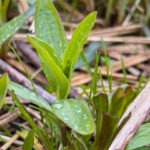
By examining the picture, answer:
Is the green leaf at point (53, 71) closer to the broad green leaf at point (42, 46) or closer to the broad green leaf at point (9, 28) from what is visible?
the broad green leaf at point (42, 46)

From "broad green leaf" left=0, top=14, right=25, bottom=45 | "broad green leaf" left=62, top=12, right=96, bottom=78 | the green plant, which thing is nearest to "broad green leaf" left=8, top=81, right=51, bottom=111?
the green plant

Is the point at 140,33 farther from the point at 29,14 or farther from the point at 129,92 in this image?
the point at 129,92

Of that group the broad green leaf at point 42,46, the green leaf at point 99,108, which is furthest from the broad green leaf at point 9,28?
the green leaf at point 99,108

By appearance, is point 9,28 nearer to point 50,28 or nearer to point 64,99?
point 50,28

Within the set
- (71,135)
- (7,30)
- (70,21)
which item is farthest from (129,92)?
(70,21)

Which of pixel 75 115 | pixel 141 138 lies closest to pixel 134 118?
pixel 141 138

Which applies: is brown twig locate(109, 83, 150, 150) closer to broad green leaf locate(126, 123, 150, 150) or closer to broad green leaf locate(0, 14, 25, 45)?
broad green leaf locate(126, 123, 150, 150)
